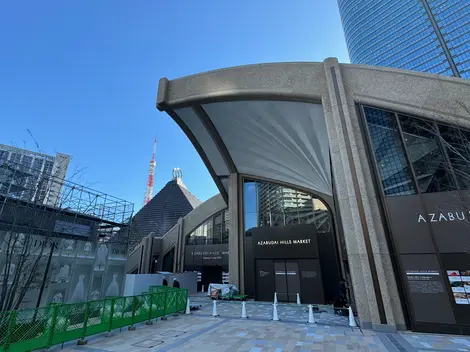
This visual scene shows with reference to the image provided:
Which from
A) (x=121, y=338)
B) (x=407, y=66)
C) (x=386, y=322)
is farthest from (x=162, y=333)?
(x=407, y=66)

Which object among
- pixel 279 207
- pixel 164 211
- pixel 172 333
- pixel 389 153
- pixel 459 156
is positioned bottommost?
pixel 172 333

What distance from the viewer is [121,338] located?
7.16 meters

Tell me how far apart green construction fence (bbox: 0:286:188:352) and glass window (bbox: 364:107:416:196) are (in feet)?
34.2

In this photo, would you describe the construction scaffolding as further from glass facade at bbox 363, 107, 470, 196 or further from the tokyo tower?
the tokyo tower

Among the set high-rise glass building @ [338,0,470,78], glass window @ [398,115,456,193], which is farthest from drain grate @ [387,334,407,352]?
high-rise glass building @ [338,0,470,78]

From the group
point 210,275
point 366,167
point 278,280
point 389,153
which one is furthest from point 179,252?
point 389,153

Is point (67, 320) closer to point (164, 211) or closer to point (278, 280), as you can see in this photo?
point (278, 280)

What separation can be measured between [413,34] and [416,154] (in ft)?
321

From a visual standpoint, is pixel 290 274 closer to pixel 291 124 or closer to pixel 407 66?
pixel 291 124

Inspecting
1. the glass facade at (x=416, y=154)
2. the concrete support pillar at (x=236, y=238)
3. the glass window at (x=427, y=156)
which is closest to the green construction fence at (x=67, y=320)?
the concrete support pillar at (x=236, y=238)

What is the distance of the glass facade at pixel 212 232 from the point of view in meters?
25.2

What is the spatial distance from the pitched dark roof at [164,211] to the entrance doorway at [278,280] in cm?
2614

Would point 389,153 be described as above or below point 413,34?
below

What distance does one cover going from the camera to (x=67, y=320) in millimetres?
6449
